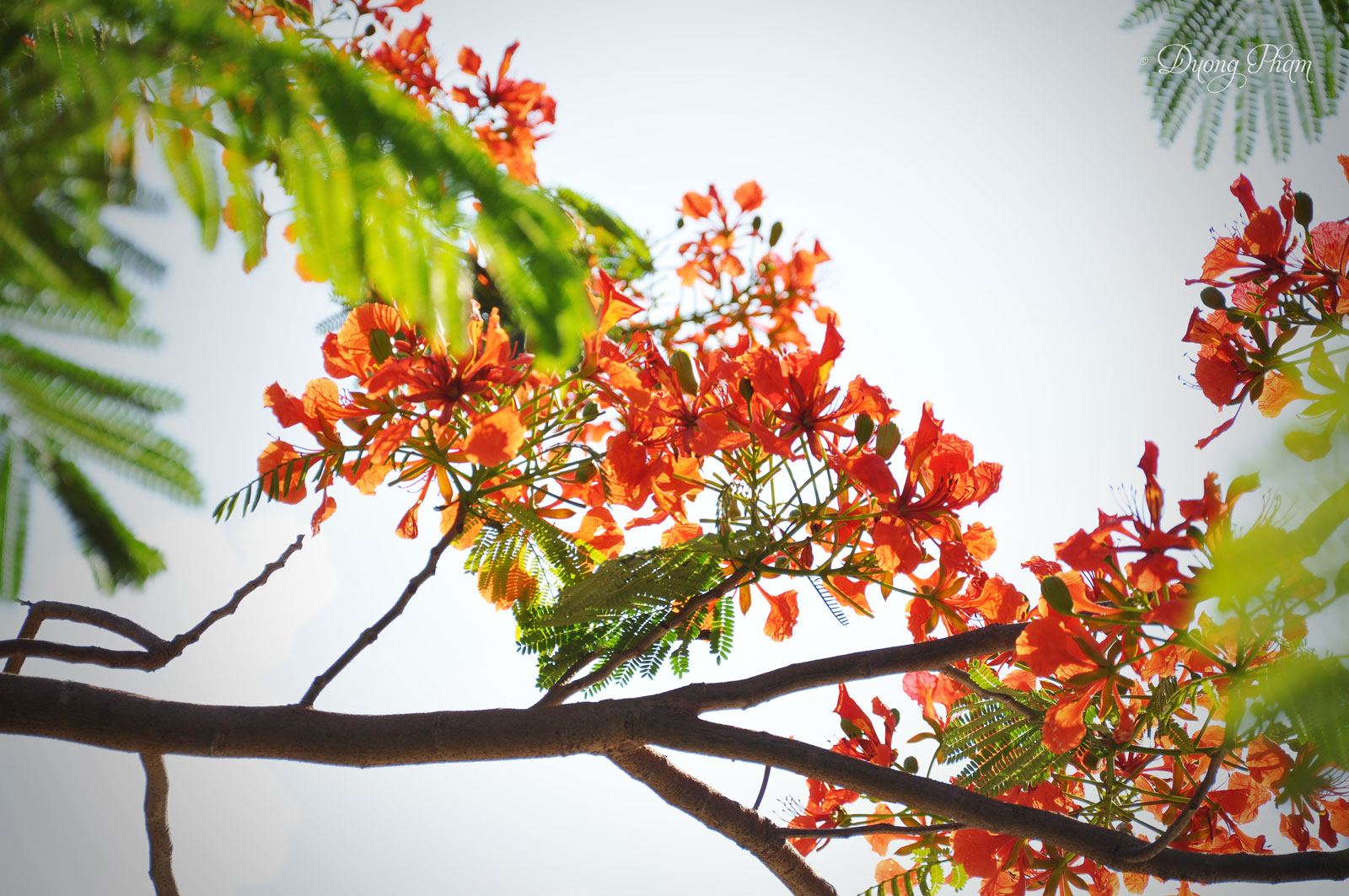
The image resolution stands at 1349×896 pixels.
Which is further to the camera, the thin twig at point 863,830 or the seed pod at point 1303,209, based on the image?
the seed pod at point 1303,209

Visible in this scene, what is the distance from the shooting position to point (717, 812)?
1379mm

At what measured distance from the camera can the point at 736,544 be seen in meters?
1.32

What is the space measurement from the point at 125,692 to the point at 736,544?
3.05ft

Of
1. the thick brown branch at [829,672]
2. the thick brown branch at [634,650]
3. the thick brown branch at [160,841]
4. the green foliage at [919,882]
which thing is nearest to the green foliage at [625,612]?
the thick brown branch at [634,650]

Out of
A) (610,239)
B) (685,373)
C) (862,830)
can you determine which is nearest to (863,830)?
(862,830)

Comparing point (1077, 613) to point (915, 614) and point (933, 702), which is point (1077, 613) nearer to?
point (915, 614)

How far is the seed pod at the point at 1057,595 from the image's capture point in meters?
1.18

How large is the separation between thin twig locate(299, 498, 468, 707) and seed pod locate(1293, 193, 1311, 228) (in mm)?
1673

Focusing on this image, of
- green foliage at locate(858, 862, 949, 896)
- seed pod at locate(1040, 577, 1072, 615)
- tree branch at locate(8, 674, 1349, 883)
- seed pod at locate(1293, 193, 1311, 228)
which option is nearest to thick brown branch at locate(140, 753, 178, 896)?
tree branch at locate(8, 674, 1349, 883)

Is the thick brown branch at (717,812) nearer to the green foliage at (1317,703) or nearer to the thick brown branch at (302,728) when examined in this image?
the thick brown branch at (302,728)

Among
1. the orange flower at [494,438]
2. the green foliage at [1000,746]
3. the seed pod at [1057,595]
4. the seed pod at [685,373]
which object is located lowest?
the green foliage at [1000,746]

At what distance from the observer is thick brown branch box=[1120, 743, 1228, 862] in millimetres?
973

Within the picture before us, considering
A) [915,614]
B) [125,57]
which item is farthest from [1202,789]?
[125,57]

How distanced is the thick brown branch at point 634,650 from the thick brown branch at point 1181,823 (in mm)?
691
